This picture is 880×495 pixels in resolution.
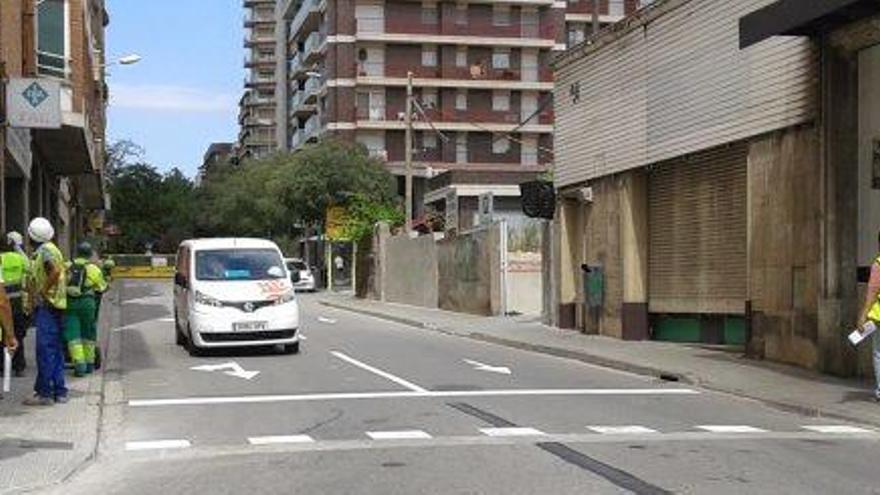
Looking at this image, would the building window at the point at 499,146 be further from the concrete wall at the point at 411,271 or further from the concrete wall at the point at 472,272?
the concrete wall at the point at 472,272

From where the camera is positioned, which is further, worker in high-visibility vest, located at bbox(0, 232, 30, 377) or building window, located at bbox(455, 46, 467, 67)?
building window, located at bbox(455, 46, 467, 67)

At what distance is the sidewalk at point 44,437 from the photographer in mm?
9297

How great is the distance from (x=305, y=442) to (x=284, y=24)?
11417 centimetres

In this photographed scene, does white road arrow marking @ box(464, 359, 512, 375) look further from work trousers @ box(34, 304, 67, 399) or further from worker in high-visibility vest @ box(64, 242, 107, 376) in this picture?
work trousers @ box(34, 304, 67, 399)

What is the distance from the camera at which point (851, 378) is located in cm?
1603

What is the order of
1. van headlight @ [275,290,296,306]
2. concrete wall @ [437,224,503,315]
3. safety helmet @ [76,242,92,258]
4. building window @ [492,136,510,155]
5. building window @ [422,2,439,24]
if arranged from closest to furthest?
safety helmet @ [76,242,92,258] < van headlight @ [275,290,296,306] < concrete wall @ [437,224,503,315] < building window @ [422,2,439,24] < building window @ [492,136,510,155]

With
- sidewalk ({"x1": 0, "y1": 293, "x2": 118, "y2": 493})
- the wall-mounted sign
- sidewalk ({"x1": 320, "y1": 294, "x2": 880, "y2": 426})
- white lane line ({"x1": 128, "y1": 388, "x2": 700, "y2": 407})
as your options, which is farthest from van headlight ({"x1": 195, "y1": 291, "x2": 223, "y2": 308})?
sidewalk ({"x1": 320, "y1": 294, "x2": 880, "y2": 426})

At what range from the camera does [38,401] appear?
13359mm

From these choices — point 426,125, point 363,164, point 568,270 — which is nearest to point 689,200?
point 568,270

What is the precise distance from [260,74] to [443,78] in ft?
241

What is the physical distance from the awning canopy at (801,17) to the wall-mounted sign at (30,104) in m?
10.0

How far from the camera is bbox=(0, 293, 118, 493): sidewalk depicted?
30.5 feet

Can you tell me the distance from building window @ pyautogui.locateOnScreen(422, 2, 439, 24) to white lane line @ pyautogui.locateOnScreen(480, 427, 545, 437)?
76769mm

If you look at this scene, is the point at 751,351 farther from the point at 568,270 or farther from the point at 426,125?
the point at 426,125
